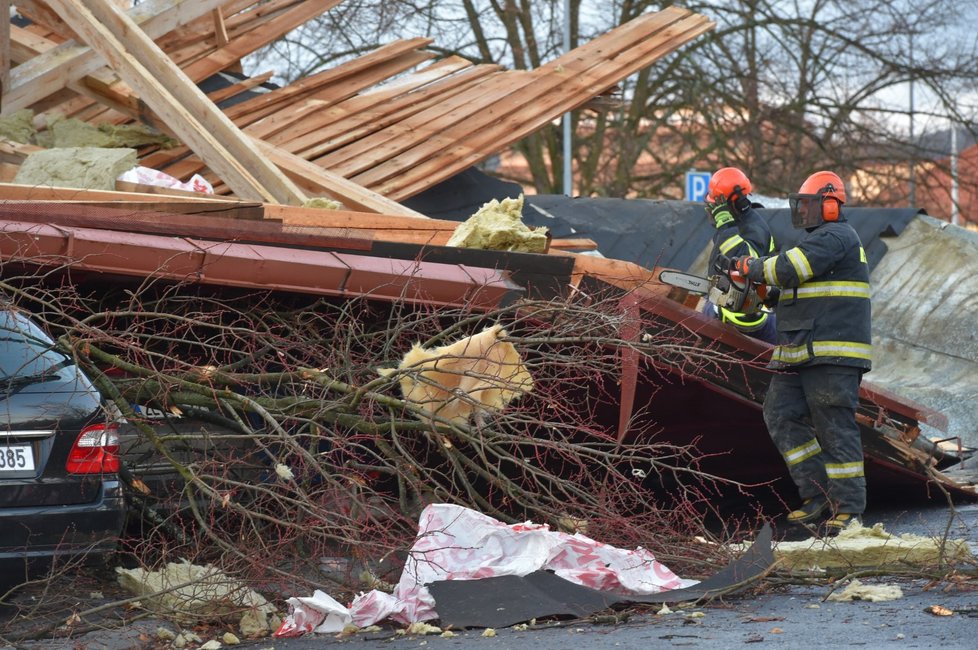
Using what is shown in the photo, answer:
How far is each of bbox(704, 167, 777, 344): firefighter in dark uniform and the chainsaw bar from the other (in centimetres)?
26

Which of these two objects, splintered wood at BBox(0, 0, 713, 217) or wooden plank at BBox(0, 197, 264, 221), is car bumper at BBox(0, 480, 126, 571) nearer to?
wooden plank at BBox(0, 197, 264, 221)

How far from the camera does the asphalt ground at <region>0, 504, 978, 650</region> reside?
13.6ft

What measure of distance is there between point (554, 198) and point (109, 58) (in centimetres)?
524

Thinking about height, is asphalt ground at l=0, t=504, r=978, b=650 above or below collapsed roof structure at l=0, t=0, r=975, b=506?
below

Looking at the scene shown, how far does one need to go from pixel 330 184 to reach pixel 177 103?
1328 mm

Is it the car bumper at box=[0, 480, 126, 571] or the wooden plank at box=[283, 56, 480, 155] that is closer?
the car bumper at box=[0, 480, 126, 571]

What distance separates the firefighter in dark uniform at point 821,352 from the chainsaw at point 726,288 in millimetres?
85

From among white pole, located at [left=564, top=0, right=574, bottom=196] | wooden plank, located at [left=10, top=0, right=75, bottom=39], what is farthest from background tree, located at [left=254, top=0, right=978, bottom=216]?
wooden plank, located at [left=10, top=0, right=75, bottom=39]

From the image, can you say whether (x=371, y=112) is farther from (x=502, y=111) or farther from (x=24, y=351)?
(x=24, y=351)

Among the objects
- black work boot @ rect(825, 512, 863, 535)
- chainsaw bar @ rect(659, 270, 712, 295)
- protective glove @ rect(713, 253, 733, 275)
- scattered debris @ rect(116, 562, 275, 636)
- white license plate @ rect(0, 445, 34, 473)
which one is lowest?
black work boot @ rect(825, 512, 863, 535)

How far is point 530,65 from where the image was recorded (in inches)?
816

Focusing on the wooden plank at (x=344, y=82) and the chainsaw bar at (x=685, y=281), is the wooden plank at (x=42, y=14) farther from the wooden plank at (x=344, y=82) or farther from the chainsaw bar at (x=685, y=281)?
the chainsaw bar at (x=685, y=281)

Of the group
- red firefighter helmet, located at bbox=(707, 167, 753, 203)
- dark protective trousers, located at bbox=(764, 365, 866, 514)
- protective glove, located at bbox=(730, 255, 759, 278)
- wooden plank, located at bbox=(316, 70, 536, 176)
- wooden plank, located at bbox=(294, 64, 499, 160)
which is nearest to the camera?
dark protective trousers, located at bbox=(764, 365, 866, 514)

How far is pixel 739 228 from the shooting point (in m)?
7.38
